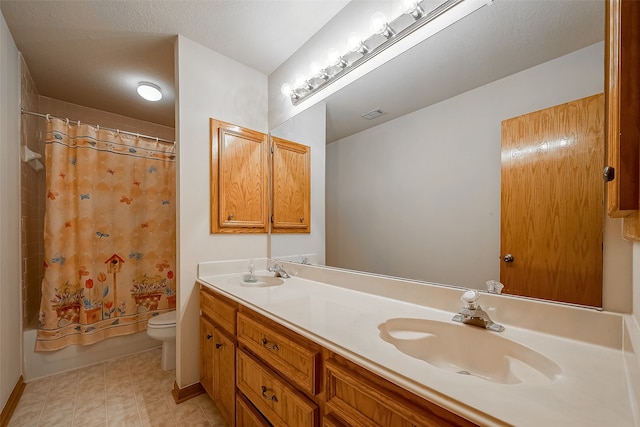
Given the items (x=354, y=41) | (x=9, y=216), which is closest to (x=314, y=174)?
(x=354, y=41)

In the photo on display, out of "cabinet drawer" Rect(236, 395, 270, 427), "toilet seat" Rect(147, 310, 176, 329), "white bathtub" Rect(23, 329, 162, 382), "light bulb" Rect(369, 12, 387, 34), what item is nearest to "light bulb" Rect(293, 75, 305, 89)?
"light bulb" Rect(369, 12, 387, 34)

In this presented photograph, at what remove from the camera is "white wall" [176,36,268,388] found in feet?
5.58

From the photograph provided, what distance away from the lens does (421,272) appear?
3.73 feet

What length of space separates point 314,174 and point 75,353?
2374mm

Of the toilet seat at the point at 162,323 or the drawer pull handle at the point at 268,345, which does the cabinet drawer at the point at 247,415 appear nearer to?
the drawer pull handle at the point at 268,345

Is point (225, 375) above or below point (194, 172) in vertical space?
below

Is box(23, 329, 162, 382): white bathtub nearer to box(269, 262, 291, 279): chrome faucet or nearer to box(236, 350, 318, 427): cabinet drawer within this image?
box(269, 262, 291, 279): chrome faucet

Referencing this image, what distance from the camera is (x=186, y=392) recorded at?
1697 millimetres

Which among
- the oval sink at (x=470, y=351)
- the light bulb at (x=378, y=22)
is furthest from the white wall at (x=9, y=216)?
the oval sink at (x=470, y=351)

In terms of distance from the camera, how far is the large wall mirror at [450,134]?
2.68ft

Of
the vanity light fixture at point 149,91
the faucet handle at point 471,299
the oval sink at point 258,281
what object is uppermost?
the vanity light fixture at point 149,91

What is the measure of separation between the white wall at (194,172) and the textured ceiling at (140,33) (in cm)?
16

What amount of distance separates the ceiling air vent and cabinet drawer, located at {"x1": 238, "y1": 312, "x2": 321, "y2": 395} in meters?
1.07

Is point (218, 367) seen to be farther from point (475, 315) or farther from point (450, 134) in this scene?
point (450, 134)
